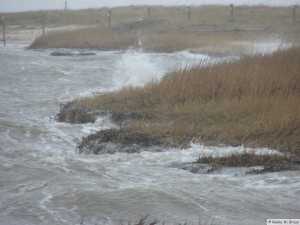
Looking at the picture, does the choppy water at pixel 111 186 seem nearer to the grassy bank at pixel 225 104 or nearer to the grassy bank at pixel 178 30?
the grassy bank at pixel 225 104

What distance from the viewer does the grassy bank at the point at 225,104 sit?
10864 mm

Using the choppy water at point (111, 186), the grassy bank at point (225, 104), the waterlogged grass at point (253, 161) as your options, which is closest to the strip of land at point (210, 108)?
the grassy bank at point (225, 104)

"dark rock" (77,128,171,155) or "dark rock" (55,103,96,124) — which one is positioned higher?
"dark rock" (77,128,171,155)

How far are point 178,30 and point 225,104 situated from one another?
25.8 m

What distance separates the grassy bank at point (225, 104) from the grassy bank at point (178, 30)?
49.0 feet

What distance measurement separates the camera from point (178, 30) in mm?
37969

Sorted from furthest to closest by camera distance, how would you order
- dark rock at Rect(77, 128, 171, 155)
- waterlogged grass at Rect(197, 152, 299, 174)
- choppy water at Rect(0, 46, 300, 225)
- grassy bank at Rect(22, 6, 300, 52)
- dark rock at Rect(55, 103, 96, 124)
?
grassy bank at Rect(22, 6, 300, 52)
dark rock at Rect(55, 103, 96, 124)
dark rock at Rect(77, 128, 171, 155)
waterlogged grass at Rect(197, 152, 299, 174)
choppy water at Rect(0, 46, 300, 225)

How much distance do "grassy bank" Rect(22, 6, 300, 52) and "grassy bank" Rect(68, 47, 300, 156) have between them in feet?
49.0

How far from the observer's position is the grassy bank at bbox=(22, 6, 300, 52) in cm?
3319

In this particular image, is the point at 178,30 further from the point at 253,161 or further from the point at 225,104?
the point at 253,161

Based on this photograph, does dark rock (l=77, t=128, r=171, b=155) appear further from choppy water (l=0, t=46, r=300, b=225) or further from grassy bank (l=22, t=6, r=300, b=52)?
grassy bank (l=22, t=6, r=300, b=52)

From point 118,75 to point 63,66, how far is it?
15.8ft

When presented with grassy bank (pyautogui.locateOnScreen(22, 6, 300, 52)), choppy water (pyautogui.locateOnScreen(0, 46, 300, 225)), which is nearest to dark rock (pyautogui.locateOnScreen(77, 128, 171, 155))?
choppy water (pyautogui.locateOnScreen(0, 46, 300, 225))

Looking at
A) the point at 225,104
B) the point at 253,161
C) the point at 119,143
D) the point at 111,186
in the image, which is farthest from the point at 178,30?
the point at 111,186
